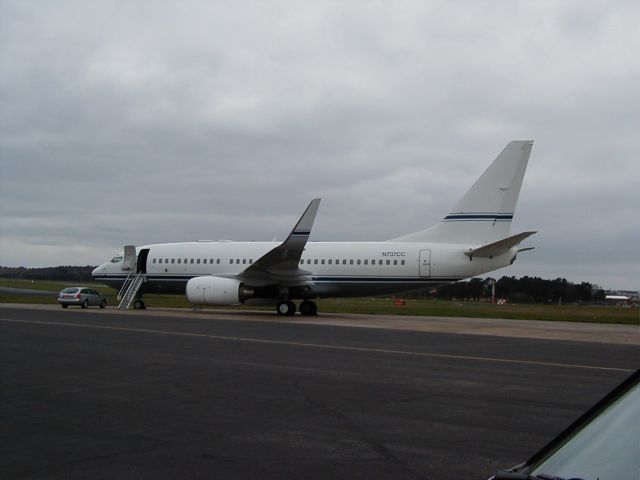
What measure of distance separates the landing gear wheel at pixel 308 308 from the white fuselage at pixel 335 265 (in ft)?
2.13

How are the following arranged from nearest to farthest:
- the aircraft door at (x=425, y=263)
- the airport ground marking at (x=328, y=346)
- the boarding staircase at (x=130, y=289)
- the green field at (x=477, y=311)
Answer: the airport ground marking at (x=328, y=346) < the aircraft door at (x=425, y=263) < the green field at (x=477, y=311) < the boarding staircase at (x=130, y=289)

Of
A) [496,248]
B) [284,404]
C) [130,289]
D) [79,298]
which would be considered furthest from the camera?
[79,298]

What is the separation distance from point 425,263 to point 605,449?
2538 cm

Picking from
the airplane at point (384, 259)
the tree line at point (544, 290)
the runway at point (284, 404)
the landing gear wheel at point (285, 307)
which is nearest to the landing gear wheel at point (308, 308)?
the airplane at point (384, 259)

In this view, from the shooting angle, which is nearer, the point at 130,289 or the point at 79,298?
the point at 130,289

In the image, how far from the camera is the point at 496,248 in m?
26.1

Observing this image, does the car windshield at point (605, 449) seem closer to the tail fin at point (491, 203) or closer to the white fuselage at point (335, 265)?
the white fuselage at point (335, 265)

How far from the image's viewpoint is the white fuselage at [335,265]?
27266 mm

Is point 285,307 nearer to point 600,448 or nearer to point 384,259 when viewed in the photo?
point 384,259

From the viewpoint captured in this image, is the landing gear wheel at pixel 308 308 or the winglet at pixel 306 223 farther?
the landing gear wheel at pixel 308 308

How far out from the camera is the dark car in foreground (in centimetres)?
Answer: 220

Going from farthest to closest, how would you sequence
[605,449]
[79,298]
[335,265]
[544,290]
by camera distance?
[544,290]
[79,298]
[335,265]
[605,449]

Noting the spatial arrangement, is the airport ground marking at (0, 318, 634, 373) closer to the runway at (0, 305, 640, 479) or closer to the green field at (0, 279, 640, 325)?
the runway at (0, 305, 640, 479)

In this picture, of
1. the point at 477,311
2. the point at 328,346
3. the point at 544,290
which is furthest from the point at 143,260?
the point at 544,290
